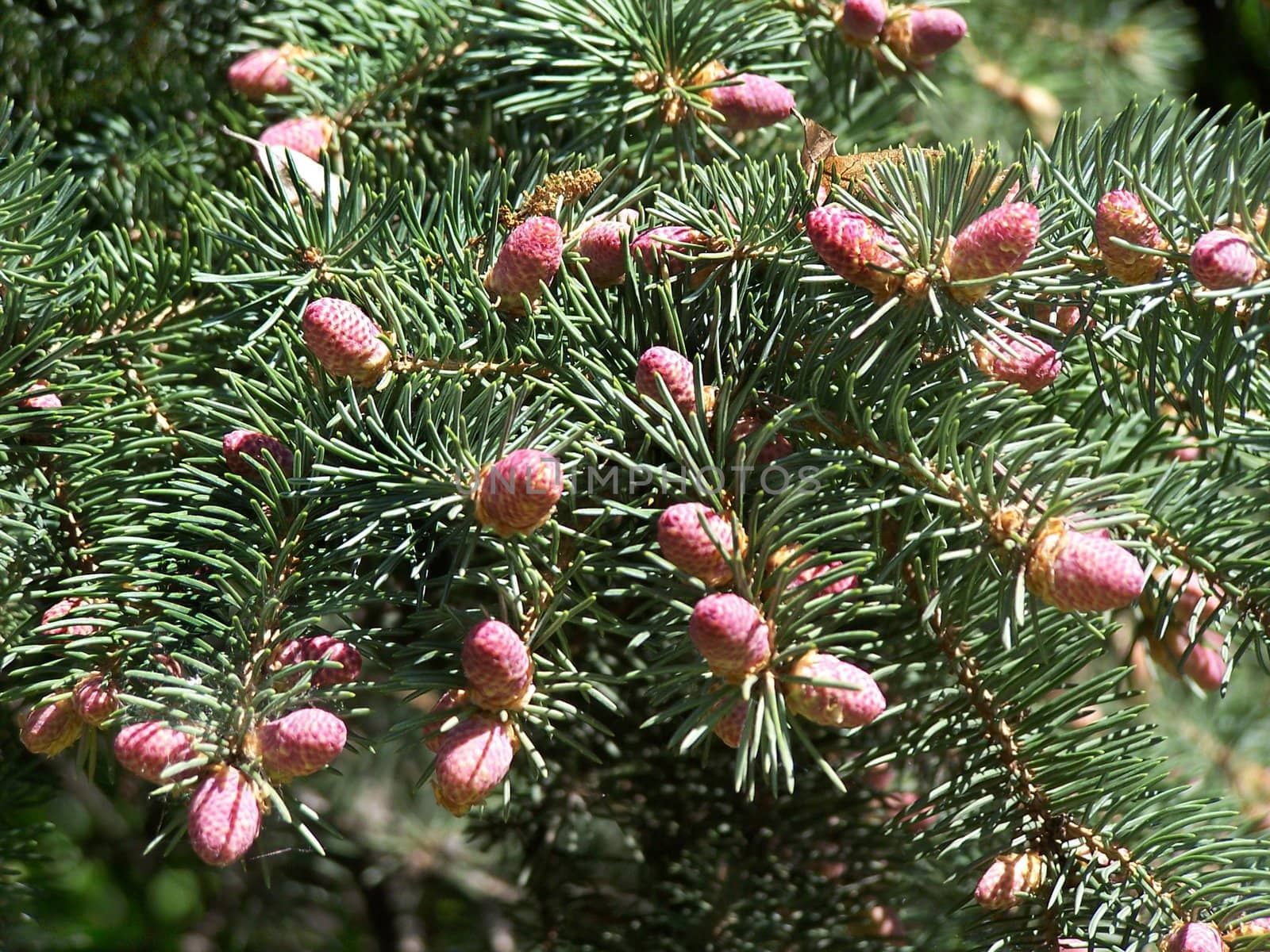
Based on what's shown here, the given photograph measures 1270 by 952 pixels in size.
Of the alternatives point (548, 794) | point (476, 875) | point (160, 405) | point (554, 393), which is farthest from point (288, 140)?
point (476, 875)

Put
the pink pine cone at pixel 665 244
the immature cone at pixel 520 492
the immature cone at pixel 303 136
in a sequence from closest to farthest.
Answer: the immature cone at pixel 520 492, the pink pine cone at pixel 665 244, the immature cone at pixel 303 136

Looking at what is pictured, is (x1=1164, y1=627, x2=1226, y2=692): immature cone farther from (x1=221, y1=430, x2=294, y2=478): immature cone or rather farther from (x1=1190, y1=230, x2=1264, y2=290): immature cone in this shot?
(x1=221, y1=430, x2=294, y2=478): immature cone

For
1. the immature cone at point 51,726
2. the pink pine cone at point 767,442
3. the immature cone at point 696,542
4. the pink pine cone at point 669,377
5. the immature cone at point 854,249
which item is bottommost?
the immature cone at point 51,726

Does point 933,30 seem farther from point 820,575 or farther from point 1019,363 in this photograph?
point 820,575

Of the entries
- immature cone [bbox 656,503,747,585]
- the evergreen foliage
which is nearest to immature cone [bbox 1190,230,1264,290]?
the evergreen foliage

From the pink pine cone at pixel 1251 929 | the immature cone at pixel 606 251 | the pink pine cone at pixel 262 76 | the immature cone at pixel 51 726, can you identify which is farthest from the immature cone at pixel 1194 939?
the pink pine cone at pixel 262 76

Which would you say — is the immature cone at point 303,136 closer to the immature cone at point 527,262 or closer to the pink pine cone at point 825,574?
the immature cone at point 527,262

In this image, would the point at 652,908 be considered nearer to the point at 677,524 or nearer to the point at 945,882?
the point at 945,882
